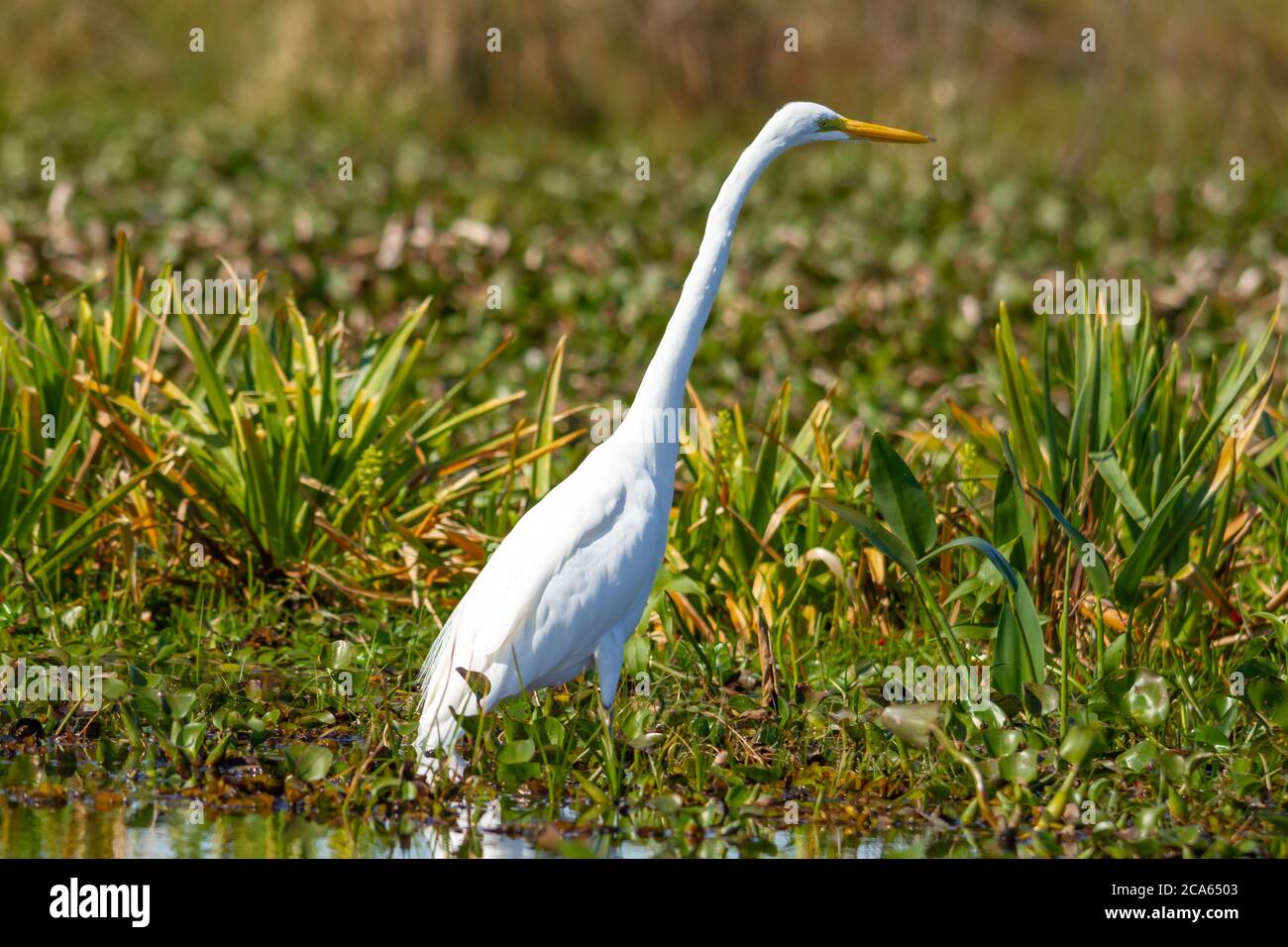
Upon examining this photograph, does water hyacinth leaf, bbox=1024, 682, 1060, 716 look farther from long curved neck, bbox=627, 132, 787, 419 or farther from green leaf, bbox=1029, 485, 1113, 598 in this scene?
long curved neck, bbox=627, 132, 787, 419

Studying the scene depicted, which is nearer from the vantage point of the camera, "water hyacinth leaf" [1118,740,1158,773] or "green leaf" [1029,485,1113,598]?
"water hyacinth leaf" [1118,740,1158,773]

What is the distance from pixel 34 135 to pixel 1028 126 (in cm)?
888

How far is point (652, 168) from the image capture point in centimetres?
1375

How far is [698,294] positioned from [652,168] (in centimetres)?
918

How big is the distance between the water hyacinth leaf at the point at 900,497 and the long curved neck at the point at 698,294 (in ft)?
2.49

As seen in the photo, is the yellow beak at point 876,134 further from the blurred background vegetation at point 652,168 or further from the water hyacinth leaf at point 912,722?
the blurred background vegetation at point 652,168

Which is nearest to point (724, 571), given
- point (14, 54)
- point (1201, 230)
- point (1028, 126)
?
point (1201, 230)

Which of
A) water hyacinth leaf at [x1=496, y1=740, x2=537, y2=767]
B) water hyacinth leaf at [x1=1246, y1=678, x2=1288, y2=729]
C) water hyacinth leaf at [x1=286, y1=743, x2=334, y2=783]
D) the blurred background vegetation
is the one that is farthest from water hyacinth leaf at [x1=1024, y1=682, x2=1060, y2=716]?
the blurred background vegetation

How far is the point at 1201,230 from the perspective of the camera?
12211 mm

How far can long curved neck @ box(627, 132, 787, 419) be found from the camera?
15.6 ft

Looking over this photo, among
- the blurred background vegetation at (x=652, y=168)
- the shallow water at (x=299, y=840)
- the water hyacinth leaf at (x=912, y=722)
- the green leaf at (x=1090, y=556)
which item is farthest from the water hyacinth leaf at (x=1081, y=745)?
the blurred background vegetation at (x=652, y=168)

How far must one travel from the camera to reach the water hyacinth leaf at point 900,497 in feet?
17.2

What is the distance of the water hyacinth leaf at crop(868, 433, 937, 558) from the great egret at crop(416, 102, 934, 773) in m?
0.73

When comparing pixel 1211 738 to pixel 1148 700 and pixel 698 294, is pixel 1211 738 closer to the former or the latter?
pixel 1148 700
